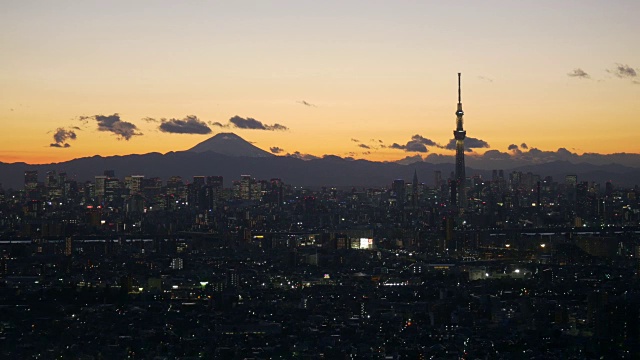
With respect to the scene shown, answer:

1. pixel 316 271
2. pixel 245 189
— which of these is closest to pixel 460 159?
pixel 245 189

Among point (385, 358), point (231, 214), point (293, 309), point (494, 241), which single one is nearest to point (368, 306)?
point (293, 309)

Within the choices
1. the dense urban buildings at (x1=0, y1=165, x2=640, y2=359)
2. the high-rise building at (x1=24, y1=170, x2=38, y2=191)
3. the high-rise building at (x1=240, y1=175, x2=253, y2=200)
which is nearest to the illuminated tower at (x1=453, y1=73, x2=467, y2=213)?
the dense urban buildings at (x1=0, y1=165, x2=640, y2=359)

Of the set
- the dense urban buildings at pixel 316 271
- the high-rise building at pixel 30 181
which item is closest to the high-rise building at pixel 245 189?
the dense urban buildings at pixel 316 271

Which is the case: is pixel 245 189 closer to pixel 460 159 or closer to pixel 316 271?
pixel 460 159

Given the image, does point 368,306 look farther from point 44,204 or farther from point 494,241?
point 44,204

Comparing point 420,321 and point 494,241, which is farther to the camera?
point 494,241

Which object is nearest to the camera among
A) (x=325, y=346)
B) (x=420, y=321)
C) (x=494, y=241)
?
(x=325, y=346)

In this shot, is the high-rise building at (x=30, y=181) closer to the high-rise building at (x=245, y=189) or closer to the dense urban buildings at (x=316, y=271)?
the dense urban buildings at (x=316, y=271)

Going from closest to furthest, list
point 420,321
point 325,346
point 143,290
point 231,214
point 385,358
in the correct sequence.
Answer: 1. point 385,358
2. point 325,346
3. point 420,321
4. point 143,290
5. point 231,214
